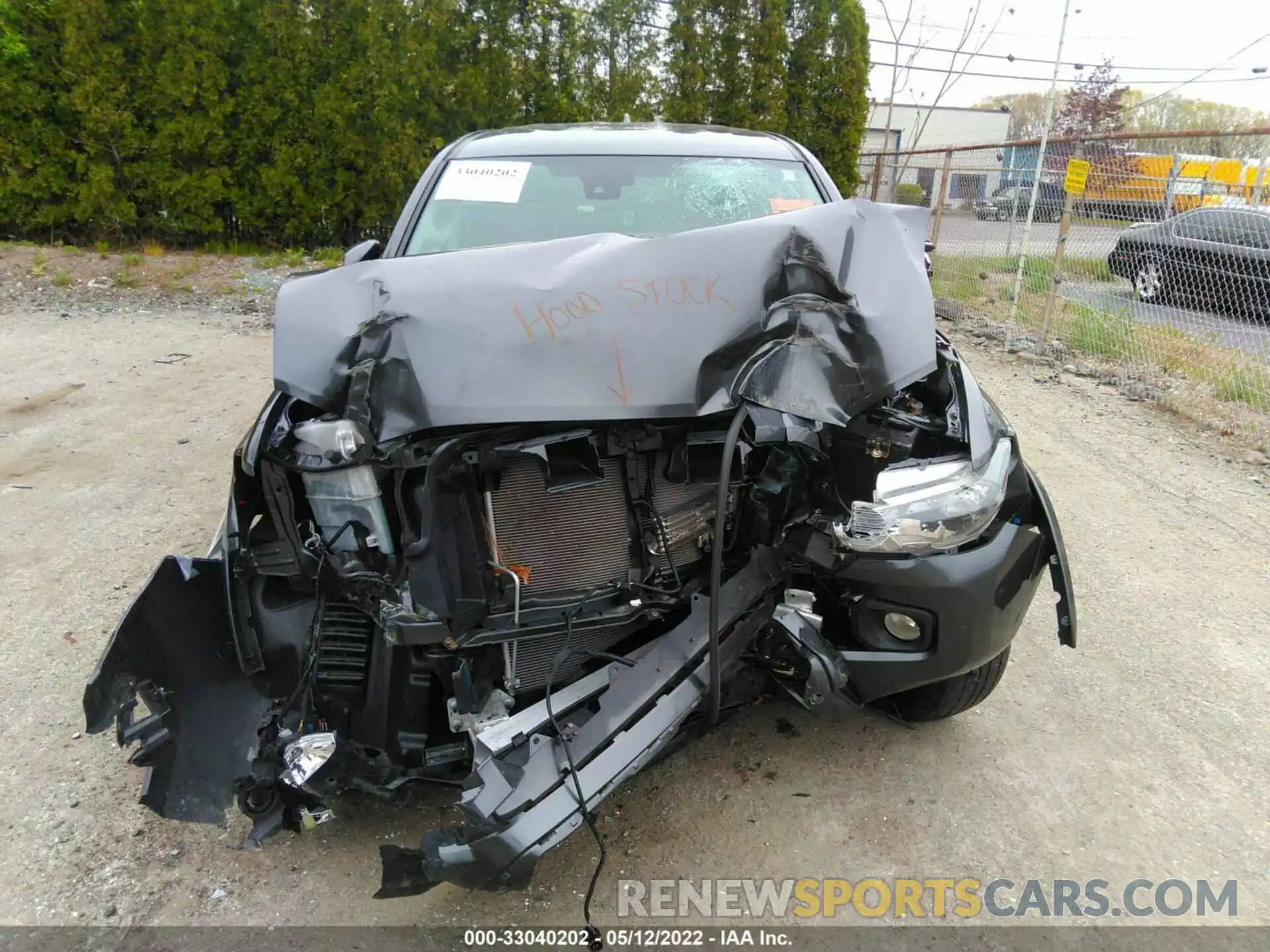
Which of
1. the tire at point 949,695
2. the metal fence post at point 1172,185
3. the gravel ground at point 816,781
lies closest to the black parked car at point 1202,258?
the metal fence post at point 1172,185

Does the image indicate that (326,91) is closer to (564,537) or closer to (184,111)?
(184,111)

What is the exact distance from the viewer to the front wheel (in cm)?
740

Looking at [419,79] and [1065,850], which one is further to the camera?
[419,79]

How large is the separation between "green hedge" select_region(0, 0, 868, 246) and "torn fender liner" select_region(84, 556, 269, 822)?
916 centimetres

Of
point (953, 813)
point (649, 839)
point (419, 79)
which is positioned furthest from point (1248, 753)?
point (419, 79)

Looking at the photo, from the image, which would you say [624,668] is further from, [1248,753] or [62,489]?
[62,489]

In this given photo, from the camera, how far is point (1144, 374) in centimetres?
658

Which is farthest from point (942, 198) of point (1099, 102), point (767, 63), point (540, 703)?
point (1099, 102)

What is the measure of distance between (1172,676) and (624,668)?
2.20m

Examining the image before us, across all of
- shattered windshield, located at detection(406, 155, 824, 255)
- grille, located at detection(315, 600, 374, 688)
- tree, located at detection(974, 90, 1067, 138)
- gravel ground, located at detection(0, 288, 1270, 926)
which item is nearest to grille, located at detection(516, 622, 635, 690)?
grille, located at detection(315, 600, 374, 688)

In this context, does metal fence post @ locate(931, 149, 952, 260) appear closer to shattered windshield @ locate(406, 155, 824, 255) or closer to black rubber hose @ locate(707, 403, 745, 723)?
shattered windshield @ locate(406, 155, 824, 255)

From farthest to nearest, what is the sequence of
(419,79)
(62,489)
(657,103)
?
(657,103)
(419,79)
(62,489)

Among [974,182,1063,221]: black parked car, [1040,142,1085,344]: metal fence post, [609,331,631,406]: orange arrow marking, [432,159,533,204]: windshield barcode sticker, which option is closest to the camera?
[609,331,631,406]: orange arrow marking

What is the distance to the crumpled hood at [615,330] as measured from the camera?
180 centimetres
